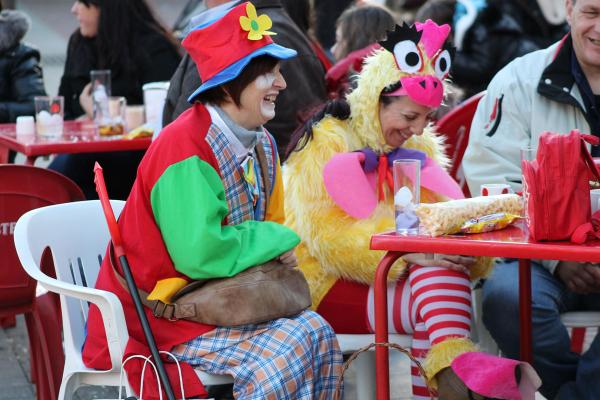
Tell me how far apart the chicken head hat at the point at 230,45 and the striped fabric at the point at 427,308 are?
0.87 metres

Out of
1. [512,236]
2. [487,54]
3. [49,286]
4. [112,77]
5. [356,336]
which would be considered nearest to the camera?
[512,236]

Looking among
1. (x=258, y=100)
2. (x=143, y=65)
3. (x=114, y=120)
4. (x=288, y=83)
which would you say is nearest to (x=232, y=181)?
(x=258, y=100)

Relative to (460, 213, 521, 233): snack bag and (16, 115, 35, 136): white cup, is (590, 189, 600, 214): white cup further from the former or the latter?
(16, 115, 35, 136): white cup

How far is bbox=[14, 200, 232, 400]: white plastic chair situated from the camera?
10.2 feet

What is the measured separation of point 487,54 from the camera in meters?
7.02

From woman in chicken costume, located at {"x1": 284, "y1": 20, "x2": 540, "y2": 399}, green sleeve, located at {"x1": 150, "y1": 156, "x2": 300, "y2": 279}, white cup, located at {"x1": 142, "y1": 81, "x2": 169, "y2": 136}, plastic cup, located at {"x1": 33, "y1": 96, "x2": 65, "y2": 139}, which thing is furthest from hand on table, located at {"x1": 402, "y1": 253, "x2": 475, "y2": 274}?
plastic cup, located at {"x1": 33, "y1": 96, "x2": 65, "y2": 139}

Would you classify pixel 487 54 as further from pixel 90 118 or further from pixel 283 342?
pixel 283 342

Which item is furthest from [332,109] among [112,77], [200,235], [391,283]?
[112,77]

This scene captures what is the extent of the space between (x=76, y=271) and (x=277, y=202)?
68 cm

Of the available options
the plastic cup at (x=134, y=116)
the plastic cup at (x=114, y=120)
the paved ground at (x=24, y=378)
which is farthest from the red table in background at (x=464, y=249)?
the plastic cup at (x=134, y=116)

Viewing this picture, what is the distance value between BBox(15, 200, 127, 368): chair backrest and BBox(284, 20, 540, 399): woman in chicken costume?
0.66m

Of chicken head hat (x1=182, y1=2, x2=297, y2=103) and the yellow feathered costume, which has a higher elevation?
chicken head hat (x1=182, y1=2, x2=297, y2=103)

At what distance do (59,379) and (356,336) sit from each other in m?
1.11

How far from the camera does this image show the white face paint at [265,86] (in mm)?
3295
